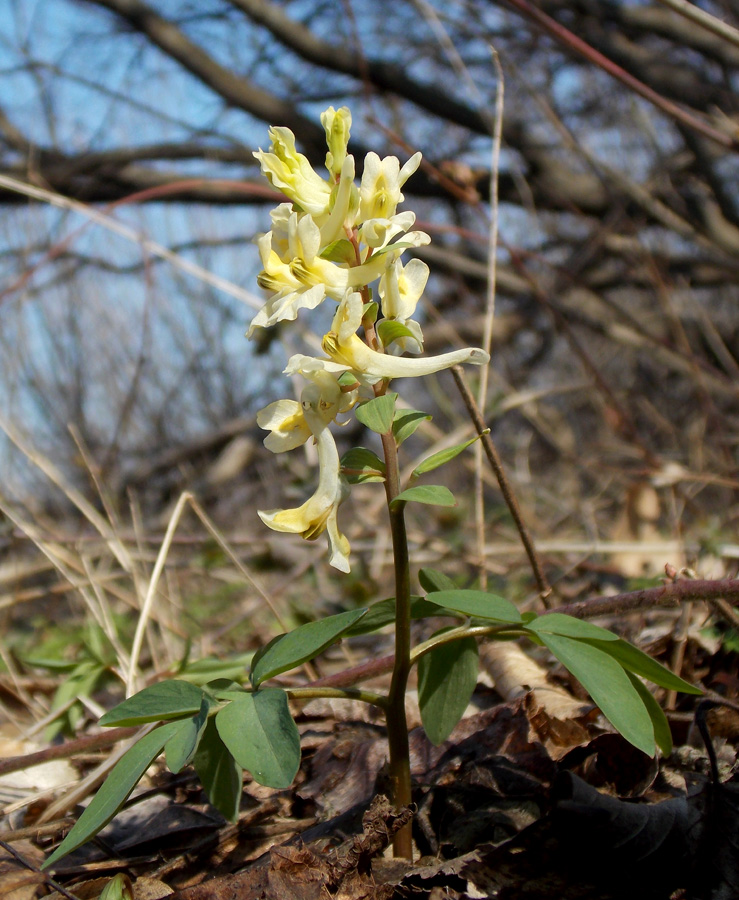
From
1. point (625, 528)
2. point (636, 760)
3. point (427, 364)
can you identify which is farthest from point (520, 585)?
point (427, 364)

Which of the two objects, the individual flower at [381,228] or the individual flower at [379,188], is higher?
the individual flower at [379,188]

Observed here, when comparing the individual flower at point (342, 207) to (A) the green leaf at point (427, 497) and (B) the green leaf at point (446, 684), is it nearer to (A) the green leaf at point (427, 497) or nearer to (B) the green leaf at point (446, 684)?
(A) the green leaf at point (427, 497)

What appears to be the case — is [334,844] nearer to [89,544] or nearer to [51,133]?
[89,544]

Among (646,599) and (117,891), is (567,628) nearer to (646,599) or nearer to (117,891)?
(646,599)

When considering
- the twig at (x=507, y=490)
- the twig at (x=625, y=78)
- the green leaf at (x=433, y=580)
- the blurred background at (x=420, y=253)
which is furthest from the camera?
the blurred background at (x=420, y=253)

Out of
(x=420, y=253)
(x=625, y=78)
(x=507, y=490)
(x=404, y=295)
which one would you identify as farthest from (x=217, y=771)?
(x=420, y=253)

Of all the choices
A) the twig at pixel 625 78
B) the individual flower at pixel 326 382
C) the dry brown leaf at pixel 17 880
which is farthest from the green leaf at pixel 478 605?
the twig at pixel 625 78

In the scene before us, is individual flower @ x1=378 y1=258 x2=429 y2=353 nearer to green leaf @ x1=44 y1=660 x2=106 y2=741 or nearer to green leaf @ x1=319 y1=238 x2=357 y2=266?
green leaf @ x1=319 y1=238 x2=357 y2=266
